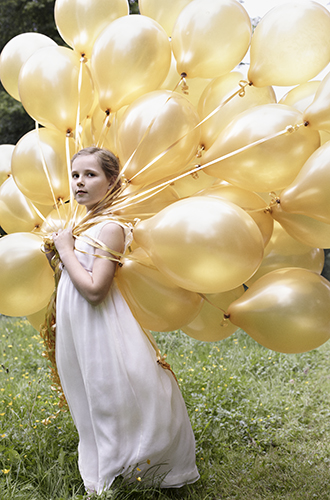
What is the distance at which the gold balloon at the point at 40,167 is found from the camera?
78.2 inches

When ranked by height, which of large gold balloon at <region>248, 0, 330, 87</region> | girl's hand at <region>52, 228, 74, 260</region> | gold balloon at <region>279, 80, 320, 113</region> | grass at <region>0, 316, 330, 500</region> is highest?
large gold balloon at <region>248, 0, 330, 87</region>

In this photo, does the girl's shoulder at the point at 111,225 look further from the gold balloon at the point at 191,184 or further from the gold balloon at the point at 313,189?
the gold balloon at the point at 313,189

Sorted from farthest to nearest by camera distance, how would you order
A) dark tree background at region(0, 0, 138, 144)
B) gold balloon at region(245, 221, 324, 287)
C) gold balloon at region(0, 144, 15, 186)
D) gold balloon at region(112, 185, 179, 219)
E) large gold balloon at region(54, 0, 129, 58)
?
dark tree background at region(0, 0, 138, 144)
gold balloon at region(0, 144, 15, 186)
large gold balloon at region(54, 0, 129, 58)
gold balloon at region(245, 221, 324, 287)
gold balloon at region(112, 185, 179, 219)

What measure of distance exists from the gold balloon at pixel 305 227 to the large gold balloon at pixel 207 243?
23 centimetres

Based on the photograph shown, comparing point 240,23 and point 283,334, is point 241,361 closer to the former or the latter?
point 283,334

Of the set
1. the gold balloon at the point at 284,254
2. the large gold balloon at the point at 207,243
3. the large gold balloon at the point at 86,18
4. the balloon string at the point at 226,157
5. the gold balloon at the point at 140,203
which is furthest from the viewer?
the large gold balloon at the point at 86,18

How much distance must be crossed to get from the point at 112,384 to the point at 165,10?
1.53 meters

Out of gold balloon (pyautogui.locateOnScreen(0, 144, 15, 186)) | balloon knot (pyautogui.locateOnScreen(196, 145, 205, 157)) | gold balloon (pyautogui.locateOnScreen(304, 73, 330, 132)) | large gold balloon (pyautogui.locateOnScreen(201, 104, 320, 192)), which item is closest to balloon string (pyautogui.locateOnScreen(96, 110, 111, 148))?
balloon knot (pyautogui.locateOnScreen(196, 145, 205, 157))

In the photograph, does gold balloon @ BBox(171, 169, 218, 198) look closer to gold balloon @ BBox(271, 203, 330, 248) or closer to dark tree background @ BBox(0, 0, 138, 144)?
gold balloon @ BBox(271, 203, 330, 248)

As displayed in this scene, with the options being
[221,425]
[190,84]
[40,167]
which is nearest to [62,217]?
[40,167]

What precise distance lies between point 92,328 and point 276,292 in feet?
2.15

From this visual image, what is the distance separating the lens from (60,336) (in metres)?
1.81

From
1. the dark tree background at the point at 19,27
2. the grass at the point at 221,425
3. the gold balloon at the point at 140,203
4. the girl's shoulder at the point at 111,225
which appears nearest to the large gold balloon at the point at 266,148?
the gold balloon at the point at 140,203

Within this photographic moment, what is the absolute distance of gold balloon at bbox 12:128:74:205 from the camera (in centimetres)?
199
